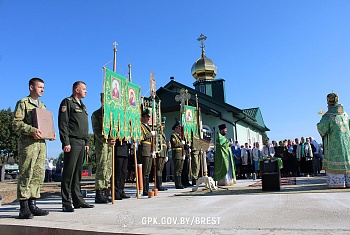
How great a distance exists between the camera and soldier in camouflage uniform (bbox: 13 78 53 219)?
450cm

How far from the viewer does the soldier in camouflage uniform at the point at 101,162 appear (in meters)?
6.33

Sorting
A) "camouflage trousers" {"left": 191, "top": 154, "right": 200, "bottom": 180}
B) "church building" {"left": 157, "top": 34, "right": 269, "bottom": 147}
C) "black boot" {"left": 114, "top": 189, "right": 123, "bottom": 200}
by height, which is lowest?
"black boot" {"left": 114, "top": 189, "right": 123, "bottom": 200}

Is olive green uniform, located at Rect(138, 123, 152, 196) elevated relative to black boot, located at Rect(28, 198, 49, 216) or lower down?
elevated

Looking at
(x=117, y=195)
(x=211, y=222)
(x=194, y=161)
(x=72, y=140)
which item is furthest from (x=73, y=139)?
(x=194, y=161)

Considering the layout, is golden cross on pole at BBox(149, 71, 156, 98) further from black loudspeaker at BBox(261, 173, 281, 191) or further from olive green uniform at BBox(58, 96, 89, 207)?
black loudspeaker at BBox(261, 173, 281, 191)

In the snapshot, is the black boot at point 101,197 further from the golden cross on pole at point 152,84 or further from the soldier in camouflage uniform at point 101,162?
the golden cross on pole at point 152,84

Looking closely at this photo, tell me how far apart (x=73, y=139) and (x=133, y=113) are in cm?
236

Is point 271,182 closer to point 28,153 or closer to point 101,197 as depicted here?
point 101,197

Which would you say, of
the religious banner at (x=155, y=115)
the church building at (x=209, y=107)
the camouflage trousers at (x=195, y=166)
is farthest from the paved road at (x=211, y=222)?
the church building at (x=209, y=107)

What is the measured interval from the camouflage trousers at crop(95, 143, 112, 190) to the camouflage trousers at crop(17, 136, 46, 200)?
1637mm

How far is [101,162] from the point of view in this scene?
639 cm

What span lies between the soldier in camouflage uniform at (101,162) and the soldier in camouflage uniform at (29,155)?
1621 mm

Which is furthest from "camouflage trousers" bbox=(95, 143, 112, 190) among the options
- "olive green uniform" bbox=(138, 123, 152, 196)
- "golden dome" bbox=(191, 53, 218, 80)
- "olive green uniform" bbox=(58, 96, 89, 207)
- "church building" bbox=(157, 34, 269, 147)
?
"golden dome" bbox=(191, 53, 218, 80)

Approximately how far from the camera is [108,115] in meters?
6.46
